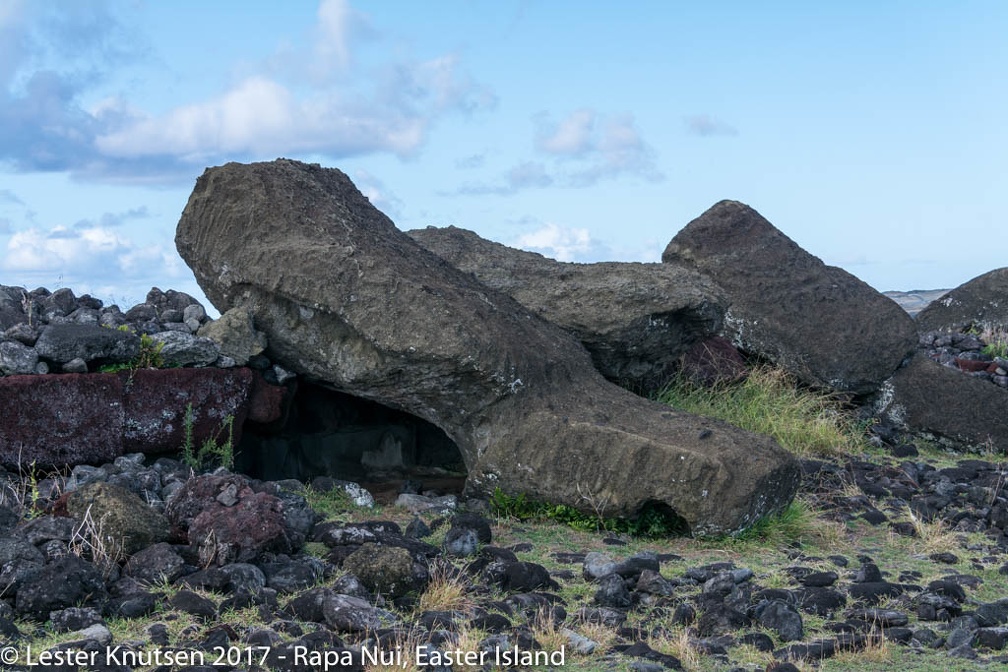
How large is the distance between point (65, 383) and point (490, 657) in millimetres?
4382

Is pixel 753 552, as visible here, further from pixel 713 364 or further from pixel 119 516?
pixel 713 364

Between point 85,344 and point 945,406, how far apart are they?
911cm

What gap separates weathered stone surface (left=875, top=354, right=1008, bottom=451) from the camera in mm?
12031

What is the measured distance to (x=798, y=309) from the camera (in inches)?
482

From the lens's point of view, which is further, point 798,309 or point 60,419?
point 798,309

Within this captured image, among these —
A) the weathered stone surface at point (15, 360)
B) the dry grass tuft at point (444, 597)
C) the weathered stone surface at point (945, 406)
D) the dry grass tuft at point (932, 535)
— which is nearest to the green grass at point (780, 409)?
the weathered stone surface at point (945, 406)

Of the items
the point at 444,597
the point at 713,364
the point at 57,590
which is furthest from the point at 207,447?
the point at 713,364

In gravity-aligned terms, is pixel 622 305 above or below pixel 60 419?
above

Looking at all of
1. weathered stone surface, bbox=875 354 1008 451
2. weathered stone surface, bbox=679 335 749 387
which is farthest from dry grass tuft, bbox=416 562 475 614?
weathered stone surface, bbox=875 354 1008 451

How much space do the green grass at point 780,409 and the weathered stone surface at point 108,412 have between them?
4.43 metres

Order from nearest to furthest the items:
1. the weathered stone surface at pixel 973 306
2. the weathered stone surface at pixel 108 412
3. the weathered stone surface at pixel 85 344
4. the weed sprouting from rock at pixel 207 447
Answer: the weathered stone surface at pixel 108 412
the weathered stone surface at pixel 85 344
the weed sprouting from rock at pixel 207 447
the weathered stone surface at pixel 973 306

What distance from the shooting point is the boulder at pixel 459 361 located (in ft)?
24.5

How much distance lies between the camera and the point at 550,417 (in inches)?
310

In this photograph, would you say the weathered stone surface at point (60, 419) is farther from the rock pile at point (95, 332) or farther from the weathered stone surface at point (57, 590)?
the weathered stone surface at point (57, 590)
